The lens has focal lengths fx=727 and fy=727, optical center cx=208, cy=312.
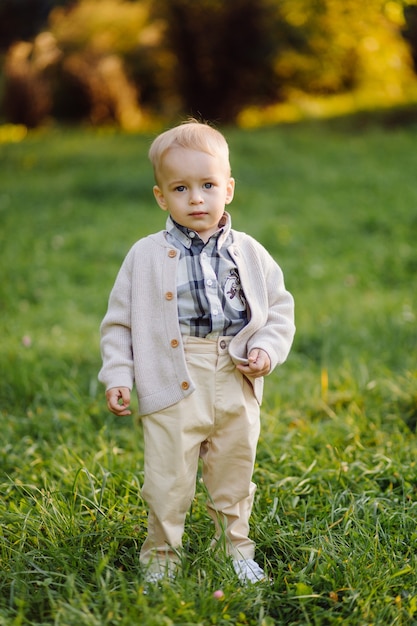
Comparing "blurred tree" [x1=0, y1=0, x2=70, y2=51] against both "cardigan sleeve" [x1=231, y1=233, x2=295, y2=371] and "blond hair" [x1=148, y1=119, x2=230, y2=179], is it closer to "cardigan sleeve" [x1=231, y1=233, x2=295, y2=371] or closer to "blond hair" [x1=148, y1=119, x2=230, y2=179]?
"blond hair" [x1=148, y1=119, x2=230, y2=179]

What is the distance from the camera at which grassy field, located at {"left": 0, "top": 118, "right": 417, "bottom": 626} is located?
2201 mm

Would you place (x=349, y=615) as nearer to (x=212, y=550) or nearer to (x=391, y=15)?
(x=212, y=550)

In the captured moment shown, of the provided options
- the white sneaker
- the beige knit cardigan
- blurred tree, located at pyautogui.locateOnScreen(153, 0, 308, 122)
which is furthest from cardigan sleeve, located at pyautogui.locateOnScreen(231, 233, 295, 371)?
blurred tree, located at pyautogui.locateOnScreen(153, 0, 308, 122)

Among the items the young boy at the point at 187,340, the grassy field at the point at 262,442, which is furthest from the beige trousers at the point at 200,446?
the grassy field at the point at 262,442

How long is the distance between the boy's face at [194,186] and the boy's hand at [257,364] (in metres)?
0.44

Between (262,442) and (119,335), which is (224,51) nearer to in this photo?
(262,442)

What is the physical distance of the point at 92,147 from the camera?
38.8ft

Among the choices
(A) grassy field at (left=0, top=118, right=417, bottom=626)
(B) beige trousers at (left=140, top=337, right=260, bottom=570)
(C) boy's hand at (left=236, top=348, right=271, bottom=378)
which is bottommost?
(A) grassy field at (left=0, top=118, right=417, bottom=626)

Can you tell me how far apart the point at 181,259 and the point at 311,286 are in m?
3.67

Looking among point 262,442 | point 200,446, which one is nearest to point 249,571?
point 200,446

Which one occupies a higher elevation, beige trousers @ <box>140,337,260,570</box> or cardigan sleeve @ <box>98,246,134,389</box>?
cardigan sleeve @ <box>98,246,134,389</box>

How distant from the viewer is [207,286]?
7.52 feet

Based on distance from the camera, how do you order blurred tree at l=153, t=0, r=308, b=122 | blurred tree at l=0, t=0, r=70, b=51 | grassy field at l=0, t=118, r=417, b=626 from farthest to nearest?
blurred tree at l=0, t=0, r=70, b=51 < blurred tree at l=153, t=0, r=308, b=122 < grassy field at l=0, t=118, r=417, b=626

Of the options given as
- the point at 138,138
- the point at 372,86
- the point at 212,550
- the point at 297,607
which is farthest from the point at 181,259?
the point at 372,86
